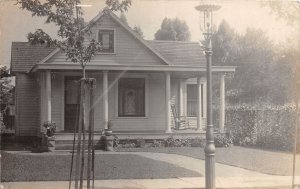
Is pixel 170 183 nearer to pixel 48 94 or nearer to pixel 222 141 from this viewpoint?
pixel 222 141

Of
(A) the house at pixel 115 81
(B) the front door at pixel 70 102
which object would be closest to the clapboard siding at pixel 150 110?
(A) the house at pixel 115 81

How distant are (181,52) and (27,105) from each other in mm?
6626

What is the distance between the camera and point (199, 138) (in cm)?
1711

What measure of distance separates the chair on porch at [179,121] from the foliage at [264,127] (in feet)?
5.87

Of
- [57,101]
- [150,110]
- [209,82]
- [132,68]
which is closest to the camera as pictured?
[209,82]

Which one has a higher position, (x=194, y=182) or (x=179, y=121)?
(x=179, y=121)

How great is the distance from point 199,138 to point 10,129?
10.5 m

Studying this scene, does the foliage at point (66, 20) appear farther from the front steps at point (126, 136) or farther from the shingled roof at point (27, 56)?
the shingled roof at point (27, 56)

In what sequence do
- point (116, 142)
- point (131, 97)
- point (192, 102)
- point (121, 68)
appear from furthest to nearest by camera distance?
point (192, 102)
point (131, 97)
point (121, 68)
point (116, 142)

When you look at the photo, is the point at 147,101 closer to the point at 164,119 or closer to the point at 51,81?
the point at 164,119

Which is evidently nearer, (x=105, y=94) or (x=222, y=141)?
(x=105, y=94)

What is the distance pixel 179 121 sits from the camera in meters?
19.4

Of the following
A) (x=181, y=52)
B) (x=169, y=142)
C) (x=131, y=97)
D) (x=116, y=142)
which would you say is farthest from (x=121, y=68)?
(x=181, y=52)

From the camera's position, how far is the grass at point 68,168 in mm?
10344
